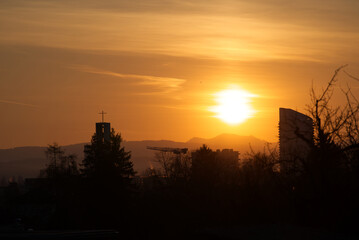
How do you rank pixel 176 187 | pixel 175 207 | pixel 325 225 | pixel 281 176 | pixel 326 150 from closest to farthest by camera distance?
pixel 325 225 < pixel 326 150 < pixel 281 176 < pixel 175 207 < pixel 176 187

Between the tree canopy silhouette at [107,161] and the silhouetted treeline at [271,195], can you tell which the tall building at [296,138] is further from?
the tree canopy silhouette at [107,161]

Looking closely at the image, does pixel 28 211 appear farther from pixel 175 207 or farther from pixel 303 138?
pixel 303 138

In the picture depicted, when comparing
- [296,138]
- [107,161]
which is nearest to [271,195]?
[296,138]

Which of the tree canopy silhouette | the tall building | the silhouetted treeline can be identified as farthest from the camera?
the tree canopy silhouette

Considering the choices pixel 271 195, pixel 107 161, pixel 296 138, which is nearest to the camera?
pixel 296 138

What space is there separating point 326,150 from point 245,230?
532 cm

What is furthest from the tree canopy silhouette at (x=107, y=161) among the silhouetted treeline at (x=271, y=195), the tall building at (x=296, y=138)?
the tall building at (x=296, y=138)

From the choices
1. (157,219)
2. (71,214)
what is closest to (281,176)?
(157,219)

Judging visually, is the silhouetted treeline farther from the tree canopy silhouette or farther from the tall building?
the tree canopy silhouette

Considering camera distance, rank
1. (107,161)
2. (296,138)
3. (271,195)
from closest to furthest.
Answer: (296,138)
(271,195)
(107,161)

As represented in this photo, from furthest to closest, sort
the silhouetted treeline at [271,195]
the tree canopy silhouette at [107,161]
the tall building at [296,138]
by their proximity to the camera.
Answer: the tree canopy silhouette at [107,161]
the tall building at [296,138]
the silhouetted treeline at [271,195]

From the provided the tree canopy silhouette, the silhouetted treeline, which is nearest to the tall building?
the silhouetted treeline

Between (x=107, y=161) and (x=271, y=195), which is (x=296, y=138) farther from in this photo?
(x=107, y=161)

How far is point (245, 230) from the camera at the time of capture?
1145cm
